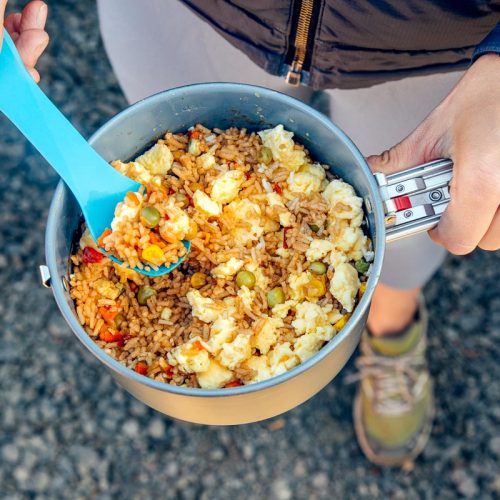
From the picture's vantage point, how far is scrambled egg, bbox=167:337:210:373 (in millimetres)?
1350

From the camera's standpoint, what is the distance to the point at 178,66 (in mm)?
1849

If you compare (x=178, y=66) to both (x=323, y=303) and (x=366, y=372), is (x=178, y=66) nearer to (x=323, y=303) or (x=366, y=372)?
(x=323, y=303)

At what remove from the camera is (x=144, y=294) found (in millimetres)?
1439

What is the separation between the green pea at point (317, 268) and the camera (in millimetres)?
1425

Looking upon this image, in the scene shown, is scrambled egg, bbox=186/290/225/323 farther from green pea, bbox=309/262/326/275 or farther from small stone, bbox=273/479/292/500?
small stone, bbox=273/479/292/500

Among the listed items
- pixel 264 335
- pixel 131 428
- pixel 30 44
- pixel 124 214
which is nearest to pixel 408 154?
pixel 264 335

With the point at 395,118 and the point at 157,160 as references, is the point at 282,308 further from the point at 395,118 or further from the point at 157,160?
the point at 395,118

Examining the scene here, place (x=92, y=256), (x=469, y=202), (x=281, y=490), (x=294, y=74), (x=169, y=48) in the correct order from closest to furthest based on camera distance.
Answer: (x=469, y=202) < (x=92, y=256) < (x=294, y=74) < (x=169, y=48) < (x=281, y=490)

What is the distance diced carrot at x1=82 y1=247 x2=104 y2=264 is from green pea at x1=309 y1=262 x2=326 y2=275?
0.43 metres

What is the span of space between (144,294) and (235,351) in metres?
0.23

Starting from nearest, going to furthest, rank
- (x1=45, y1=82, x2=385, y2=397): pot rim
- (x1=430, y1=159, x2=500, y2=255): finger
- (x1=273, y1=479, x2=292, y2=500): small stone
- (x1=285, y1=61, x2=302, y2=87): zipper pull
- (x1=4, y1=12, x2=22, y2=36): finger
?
1. (x1=45, y1=82, x2=385, y2=397): pot rim
2. (x1=430, y1=159, x2=500, y2=255): finger
3. (x1=4, y1=12, x2=22, y2=36): finger
4. (x1=285, y1=61, x2=302, y2=87): zipper pull
5. (x1=273, y1=479, x2=292, y2=500): small stone

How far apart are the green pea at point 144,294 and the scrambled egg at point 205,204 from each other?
0.19 metres

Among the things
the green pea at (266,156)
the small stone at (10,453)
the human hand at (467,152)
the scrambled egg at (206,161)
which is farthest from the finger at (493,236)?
the small stone at (10,453)

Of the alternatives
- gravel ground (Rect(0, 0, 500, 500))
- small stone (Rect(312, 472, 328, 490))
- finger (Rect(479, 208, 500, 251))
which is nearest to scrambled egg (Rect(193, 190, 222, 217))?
finger (Rect(479, 208, 500, 251))
